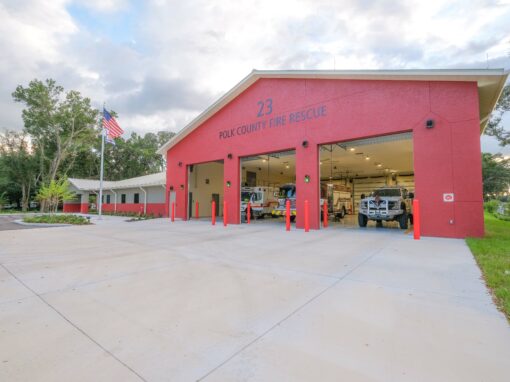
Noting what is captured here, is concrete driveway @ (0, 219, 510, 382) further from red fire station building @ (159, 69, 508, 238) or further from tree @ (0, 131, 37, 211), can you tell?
tree @ (0, 131, 37, 211)

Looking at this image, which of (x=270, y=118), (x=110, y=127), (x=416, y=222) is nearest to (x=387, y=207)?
(x=416, y=222)

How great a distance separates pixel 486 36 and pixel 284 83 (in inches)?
334

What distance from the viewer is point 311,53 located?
12.9m

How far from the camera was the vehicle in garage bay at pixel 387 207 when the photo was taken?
11.2m

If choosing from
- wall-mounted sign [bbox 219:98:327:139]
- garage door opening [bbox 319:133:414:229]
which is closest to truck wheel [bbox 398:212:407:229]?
garage door opening [bbox 319:133:414:229]

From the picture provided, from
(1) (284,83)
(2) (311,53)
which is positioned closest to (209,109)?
(1) (284,83)

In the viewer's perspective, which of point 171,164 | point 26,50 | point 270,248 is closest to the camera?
point 270,248

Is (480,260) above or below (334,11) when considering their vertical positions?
below

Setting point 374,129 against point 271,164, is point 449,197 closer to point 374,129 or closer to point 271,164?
point 374,129

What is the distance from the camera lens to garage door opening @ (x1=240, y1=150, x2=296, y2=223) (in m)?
16.4

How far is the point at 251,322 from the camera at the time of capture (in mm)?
2645

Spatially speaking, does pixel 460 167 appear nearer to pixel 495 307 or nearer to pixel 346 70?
pixel 346 70

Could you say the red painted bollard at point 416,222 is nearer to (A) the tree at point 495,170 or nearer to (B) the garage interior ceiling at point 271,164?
(B) the garage interior ceiling at point 271,164

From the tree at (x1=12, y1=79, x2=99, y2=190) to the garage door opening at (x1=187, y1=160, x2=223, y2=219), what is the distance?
23.8 meters
